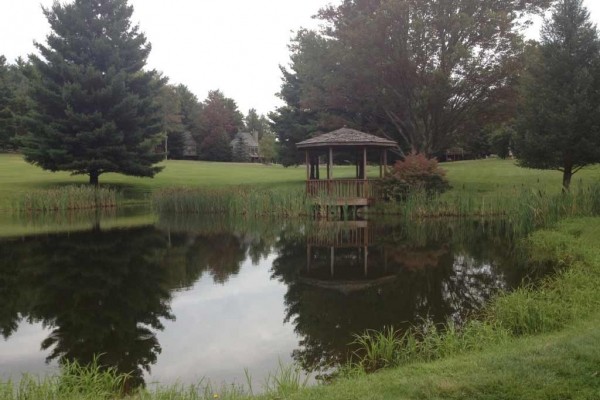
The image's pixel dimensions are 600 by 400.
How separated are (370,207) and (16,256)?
15.4 m

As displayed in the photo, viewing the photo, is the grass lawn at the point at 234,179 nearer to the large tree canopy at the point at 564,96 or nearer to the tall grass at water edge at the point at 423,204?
the tall grass at water edge at the point at 423,204

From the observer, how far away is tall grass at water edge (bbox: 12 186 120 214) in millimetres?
24625

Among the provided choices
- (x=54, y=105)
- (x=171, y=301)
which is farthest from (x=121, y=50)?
(x=171, y=301)

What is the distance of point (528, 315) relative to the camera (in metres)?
6.25

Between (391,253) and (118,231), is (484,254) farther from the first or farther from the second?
(118,231)

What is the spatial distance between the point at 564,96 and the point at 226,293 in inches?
671

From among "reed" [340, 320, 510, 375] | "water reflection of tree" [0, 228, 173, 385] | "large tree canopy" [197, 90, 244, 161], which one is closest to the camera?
"reed" [340, 320, 510, 375]

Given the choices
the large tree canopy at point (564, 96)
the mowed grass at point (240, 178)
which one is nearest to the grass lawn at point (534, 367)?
the large tree canopy at point (564, 96)

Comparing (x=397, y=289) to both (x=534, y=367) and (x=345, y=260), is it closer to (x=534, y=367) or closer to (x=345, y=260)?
(x=345, y=260)

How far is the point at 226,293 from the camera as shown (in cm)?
923

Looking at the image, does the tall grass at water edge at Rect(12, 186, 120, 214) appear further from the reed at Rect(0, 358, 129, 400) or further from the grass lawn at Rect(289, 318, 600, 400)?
the grass lawn at Rect(289, 318, 600, 400)

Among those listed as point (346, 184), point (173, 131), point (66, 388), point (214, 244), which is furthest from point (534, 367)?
point (173, 131)

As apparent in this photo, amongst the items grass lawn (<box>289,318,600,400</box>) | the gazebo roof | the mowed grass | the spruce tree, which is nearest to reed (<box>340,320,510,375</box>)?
grass lawn (<box>289,318,600,400</box>)

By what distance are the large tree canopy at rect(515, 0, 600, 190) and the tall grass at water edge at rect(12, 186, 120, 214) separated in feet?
70.2
